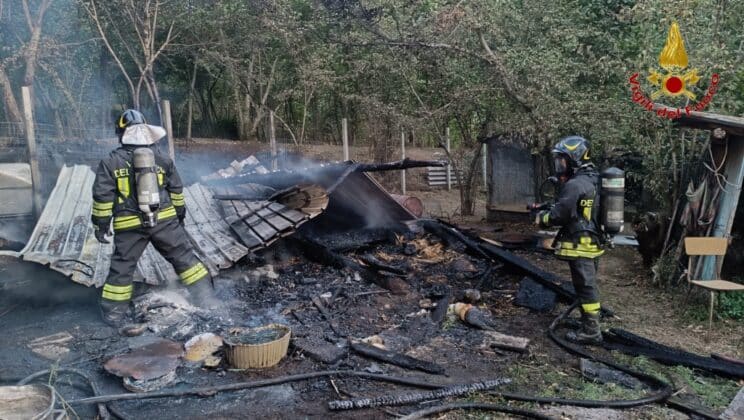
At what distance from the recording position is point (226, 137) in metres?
21.4

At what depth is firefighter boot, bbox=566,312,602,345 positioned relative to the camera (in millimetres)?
4961

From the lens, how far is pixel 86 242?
5.83 metres

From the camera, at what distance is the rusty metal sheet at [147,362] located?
4.00m

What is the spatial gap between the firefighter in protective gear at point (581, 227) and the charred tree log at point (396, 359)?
1.62 metres

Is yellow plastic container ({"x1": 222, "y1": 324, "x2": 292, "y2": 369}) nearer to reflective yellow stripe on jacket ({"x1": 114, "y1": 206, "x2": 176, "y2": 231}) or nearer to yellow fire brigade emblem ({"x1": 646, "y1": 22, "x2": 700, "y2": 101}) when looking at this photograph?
reflective yellow stripe on jacket ({"x1": 114, "y1": 206, "x2": 176, "y2": 231})

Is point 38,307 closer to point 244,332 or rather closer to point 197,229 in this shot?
point 197,229

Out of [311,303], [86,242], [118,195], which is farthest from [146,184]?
[311,303]

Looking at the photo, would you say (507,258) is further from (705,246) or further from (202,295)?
(202,295)

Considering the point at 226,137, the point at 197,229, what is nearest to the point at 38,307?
the point at 197,229

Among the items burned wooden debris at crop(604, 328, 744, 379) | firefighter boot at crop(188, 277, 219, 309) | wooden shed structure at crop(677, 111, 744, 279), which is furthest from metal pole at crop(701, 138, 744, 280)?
firefighter boot at crop(188, 277, 219, 309)

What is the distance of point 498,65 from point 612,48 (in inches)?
79.5

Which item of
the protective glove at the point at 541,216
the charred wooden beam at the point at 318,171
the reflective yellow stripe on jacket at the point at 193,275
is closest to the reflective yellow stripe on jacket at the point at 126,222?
the reflective yellow stripe on jacket at the point at 193,275

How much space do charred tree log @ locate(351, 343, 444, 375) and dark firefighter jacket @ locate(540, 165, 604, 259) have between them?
183 cm

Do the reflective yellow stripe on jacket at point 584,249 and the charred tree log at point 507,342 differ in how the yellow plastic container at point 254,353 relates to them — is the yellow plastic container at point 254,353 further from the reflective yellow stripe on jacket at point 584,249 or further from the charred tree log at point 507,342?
the reflective yellow stripe on jacket at point 584,249
